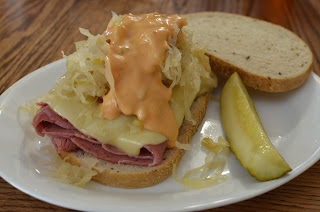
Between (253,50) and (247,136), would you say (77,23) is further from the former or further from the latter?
(247,136)

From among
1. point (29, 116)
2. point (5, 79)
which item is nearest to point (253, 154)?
point (29, 116)

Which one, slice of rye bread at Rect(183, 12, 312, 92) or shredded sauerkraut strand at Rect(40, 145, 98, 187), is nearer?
shredded sauerkraut strand at Rect(40, 145, 98, 187)

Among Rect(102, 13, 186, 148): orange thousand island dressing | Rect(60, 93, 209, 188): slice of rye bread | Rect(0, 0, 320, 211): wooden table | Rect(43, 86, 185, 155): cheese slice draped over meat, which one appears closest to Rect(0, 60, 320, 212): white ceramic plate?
Rect(60, 93, 209, 188): slice of rye bread

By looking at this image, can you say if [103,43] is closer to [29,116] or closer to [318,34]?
[29,116]

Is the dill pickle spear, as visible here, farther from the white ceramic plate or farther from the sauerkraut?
the sauerkraut

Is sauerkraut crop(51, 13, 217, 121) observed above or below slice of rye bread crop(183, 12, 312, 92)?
above

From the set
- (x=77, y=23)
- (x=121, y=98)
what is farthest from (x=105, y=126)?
(x=77, y=23)

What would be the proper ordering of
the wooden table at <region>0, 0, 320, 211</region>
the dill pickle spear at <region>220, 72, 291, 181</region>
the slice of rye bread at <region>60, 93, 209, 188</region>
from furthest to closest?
the wooden table at <region>0, 0, 320, 211</region> → the slice of rye bread at <region>60, 93, 209, 188</region> → the dill pickle spear at <region>220, 72, 291, 181</region>
